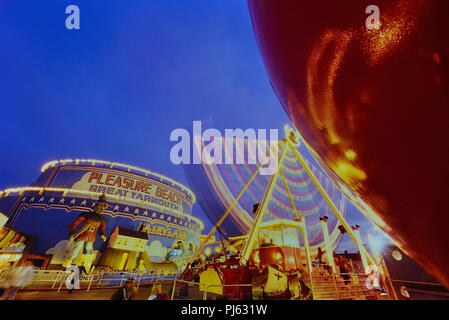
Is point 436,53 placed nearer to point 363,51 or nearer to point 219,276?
point 363,51

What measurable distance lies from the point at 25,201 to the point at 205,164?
692 inches

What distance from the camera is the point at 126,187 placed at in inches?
840

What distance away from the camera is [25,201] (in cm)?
1812

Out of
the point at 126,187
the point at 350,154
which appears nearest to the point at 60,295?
the point at 350,154

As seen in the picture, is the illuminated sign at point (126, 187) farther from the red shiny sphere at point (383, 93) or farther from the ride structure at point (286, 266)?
the red shiny sphere at point (383, 93)

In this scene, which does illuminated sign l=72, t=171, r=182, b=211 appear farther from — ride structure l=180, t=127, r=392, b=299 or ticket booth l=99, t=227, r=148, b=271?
ride structure l=180, t=127, r=392, b=299

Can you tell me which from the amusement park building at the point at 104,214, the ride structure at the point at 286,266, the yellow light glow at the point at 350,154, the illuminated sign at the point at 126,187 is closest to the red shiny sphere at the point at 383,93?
the yellow light glow at the point at 350,154

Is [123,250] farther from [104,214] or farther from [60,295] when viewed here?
[60,295]

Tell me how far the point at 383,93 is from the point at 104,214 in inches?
874

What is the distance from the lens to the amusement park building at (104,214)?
1631 cm

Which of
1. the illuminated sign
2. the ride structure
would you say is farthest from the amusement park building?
the ride structure

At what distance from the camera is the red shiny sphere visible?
1.82ft

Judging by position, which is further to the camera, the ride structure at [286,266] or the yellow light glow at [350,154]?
the ride structure at [286,266]
